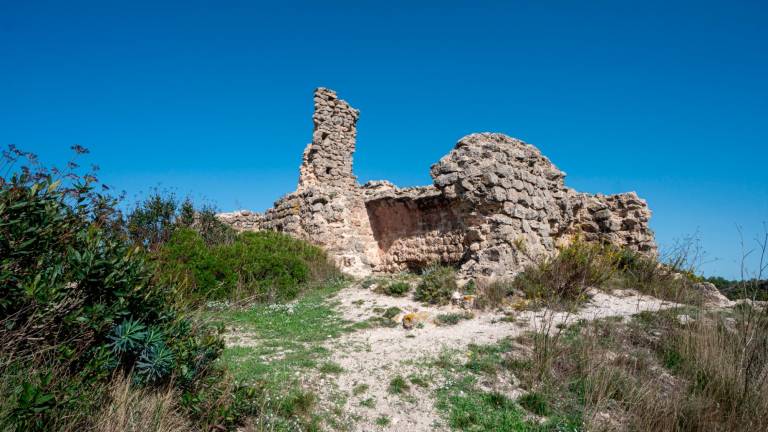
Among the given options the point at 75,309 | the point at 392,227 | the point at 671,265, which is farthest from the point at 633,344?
the point at 392,227

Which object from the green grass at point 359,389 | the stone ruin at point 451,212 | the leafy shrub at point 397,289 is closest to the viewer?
the green grass at point 359,389

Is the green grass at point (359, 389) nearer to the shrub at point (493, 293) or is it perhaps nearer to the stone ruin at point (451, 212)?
the shrub at point (493, 293)

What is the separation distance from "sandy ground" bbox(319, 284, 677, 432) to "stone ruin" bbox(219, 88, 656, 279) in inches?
78.3

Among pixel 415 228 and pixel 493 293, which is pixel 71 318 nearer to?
pixel 493 293

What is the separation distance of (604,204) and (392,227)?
6.07 metres

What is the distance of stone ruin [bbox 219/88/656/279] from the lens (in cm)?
1016

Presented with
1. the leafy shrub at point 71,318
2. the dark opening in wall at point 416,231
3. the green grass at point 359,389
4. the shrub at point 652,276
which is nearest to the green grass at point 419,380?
the green grass at point 359,389

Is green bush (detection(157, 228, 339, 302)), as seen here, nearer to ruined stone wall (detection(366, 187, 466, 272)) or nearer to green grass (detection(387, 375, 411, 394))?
ruined stone wall (detection(366, 187, 466, 272))

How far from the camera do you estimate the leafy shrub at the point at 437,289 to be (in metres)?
8.45

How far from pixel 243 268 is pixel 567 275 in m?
6.79

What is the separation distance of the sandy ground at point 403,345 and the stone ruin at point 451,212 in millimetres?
1989

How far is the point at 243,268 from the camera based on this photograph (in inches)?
397

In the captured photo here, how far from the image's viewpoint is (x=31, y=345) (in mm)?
2854

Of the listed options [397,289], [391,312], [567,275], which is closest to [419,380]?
[391,312]
